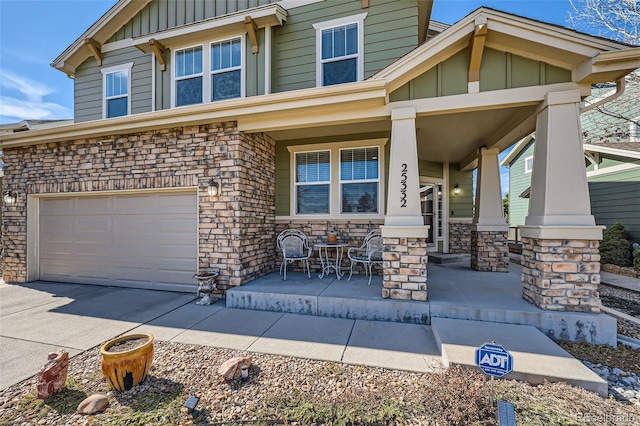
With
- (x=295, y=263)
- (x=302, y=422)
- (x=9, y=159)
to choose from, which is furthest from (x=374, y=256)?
(x=9, y=159)

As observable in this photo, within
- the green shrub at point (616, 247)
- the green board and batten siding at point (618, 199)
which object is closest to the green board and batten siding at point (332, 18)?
the green shrub at point (616, 247)

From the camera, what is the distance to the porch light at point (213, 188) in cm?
481

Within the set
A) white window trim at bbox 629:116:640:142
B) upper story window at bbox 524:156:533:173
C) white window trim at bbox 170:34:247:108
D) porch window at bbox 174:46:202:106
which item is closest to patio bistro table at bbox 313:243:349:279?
white window trim at bbox 170:34:247:108

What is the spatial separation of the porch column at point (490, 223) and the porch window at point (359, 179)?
244 cm

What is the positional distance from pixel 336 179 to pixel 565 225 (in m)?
3.69

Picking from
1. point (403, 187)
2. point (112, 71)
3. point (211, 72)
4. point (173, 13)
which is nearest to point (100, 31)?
point (112, 71)

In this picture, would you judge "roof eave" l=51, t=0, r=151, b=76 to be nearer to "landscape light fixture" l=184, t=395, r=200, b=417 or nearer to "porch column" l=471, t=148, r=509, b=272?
"landscape light fixture" l=184, t=395, r=200, b=417

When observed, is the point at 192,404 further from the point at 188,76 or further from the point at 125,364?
the point at 188,76

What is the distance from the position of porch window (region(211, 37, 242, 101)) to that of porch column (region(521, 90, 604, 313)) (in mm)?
5516

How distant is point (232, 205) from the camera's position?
Answer: 483cm

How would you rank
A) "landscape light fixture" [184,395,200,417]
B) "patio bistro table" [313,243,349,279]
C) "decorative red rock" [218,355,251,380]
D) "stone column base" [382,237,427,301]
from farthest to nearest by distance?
"patio bistro table" [313,243,349,279], "stone column base" [382,237,427,301], "decorative red rock" [218,355,251,380], "landscape light fixture" [184,395,200,417]

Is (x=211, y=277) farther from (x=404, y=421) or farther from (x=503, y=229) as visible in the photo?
(x=503, y=229)

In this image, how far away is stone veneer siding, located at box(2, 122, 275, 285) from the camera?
16.0 feet

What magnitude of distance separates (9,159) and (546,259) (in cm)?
1048
